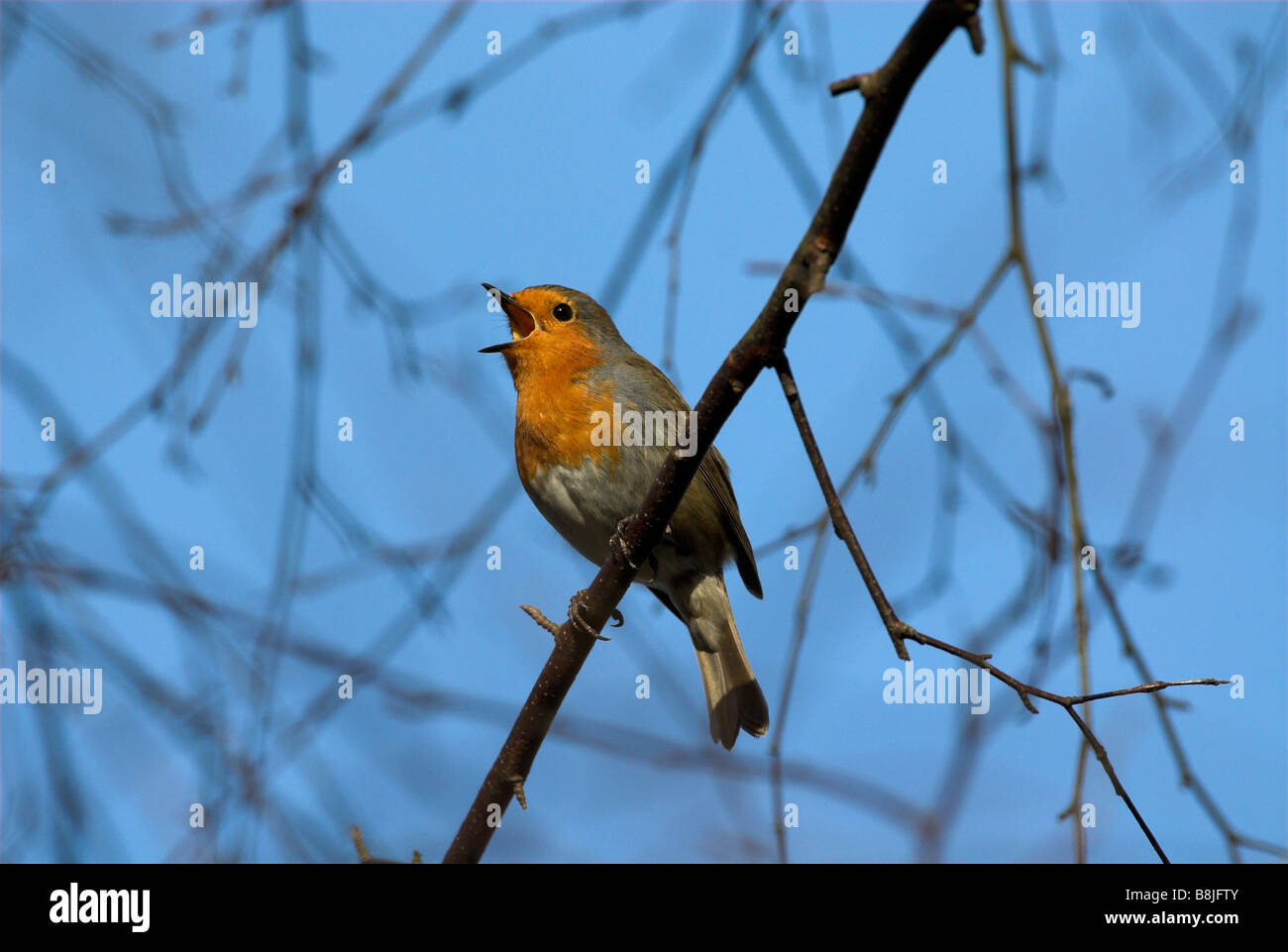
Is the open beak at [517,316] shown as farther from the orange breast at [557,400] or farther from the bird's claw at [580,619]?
the bird's claw at [580,619]

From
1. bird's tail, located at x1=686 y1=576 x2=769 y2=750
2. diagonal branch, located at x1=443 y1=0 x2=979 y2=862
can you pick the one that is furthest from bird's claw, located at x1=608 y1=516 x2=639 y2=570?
bird's tail, located at x1=686 y1=576 x2=769 y2=750

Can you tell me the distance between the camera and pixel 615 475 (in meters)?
4.30

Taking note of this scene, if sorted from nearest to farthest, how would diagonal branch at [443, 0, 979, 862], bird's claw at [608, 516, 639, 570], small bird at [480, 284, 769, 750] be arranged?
diagonal branch at [443, 0, 979, 862] → bird's claw at [608, 516, 639, 570] → small bird at [480, 284, 769, 750]

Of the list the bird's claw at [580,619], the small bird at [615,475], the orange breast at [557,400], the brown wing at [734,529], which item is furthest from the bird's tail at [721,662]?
the bird's claw at [580,619]

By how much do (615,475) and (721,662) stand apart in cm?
97

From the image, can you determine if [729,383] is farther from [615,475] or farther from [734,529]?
[734,529]

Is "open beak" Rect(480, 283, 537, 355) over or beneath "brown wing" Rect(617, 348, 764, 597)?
over

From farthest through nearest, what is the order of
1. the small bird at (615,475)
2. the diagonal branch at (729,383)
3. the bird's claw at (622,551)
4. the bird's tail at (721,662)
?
1. the bird's tail at (721,662)
2. the small bird at (615,475)
3. the bird's claw at (622,551)
4. the diagonal branch at (729,383)

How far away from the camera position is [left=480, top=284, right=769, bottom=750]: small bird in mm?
4340

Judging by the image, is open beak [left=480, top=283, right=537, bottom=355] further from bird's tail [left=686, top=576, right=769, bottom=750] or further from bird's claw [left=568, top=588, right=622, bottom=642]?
bird's claw [left=568, top=588, right=622, bottom=642]

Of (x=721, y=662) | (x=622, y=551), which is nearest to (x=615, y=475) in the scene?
(x=721, y=662)

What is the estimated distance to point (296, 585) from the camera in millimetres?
3531

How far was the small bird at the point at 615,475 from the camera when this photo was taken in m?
4.34
